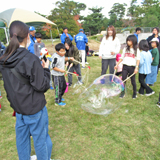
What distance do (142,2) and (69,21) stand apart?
42.0 meters

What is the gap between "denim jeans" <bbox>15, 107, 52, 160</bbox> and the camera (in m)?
1.52

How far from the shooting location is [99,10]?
4497cm

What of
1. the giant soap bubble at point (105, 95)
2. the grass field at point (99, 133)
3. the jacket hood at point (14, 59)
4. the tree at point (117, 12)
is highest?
the tree at point (117, 12)

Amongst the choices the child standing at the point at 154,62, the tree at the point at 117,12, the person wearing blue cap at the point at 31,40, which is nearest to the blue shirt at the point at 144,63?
the child standing at the point at 154,62

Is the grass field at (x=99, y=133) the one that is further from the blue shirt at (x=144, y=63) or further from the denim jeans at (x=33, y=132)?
the blue shirt at (x=144, y=63)

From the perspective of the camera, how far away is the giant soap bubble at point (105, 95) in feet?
10.3

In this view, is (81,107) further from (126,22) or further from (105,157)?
(126,22)

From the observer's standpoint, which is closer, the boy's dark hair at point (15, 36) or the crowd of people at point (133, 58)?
the boy's dark hair at point (15, 36)

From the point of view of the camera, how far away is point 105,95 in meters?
3.19

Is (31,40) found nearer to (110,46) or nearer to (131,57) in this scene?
(110,46)

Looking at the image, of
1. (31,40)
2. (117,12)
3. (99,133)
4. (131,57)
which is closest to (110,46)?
(131,57)

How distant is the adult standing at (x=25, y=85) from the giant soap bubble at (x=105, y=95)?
1707mm

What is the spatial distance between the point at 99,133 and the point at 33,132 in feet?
4.70

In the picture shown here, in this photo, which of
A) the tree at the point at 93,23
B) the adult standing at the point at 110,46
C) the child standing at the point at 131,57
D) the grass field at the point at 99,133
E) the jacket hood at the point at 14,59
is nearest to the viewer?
the jacket hood at the point at 14,59
